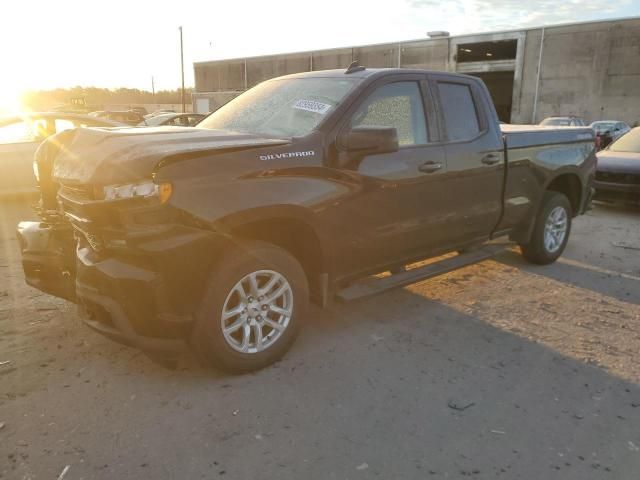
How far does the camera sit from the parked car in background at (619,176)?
28.7ft

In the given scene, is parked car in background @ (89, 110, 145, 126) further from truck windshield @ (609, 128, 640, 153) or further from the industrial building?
the industrial building

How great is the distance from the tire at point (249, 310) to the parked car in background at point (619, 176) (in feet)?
25.0

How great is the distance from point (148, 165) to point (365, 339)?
2.04 m

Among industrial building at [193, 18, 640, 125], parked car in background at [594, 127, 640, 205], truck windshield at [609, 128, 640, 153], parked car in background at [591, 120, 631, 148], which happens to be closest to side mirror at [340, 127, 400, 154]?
parked car in background at [594, 127, 640, 205]

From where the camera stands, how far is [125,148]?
9.80ft

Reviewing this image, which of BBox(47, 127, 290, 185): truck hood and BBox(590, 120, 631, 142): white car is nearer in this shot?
BBox(47, 127, 290, 185): truck hood

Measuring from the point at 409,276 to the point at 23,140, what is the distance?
686 centimetres

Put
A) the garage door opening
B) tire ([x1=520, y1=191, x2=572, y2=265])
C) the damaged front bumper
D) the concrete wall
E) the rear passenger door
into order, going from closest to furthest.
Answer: the damaged front bumper
the rear passenger door
tire ([x1=520, y1=191, x2=572, y2=265])
the concrete wall
the garage door opening

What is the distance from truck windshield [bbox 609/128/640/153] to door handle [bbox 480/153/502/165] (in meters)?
6.25

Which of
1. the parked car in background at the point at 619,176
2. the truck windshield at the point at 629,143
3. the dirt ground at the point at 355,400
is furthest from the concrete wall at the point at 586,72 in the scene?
the dirt ground at the point at 355,400

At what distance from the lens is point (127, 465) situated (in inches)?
96.2

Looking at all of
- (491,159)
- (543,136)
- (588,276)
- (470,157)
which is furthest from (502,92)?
(470,157)

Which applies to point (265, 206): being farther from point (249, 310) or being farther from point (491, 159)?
point (491, 159)

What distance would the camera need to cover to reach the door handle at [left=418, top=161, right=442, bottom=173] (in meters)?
4.05
